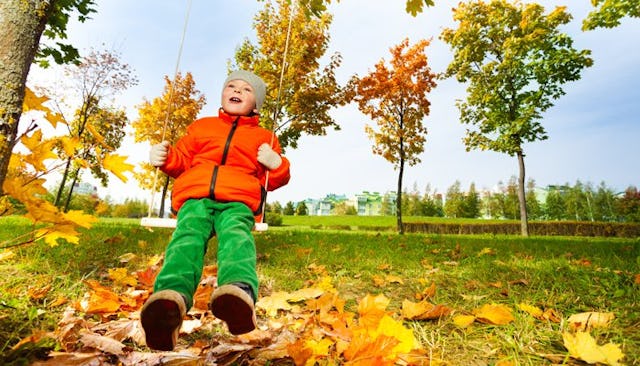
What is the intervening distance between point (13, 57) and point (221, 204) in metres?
A: 1.16

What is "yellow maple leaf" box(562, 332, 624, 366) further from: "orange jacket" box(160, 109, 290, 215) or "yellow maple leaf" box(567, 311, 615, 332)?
"orange jacket" box(160, 109, 290, 215)

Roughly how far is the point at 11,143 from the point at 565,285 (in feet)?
11.0

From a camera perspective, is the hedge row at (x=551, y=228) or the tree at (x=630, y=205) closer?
the hedge row at (x=551, y=228)

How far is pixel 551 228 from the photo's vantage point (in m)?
25.2

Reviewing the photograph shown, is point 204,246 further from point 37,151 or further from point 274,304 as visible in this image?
point 37,151

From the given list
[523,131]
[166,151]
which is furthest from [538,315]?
[523,131]

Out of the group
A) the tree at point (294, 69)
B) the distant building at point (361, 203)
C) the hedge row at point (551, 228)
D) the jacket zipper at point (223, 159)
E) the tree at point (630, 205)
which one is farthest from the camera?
the distant building at point (361, 203)

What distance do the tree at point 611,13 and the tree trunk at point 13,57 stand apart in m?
8.84

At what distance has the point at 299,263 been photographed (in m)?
3.54

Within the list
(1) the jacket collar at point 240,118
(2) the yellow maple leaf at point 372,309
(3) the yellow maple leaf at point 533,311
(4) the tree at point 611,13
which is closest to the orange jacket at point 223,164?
(1) the jacket collar at point 240,118

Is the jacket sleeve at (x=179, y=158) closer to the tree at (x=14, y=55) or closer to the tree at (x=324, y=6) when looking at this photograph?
the tree at (x=14, y=55)

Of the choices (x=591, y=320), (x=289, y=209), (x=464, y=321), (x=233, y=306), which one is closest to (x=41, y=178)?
(x=233, y=306)

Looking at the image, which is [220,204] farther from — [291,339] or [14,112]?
[14,112]

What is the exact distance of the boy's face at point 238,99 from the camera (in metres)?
2.51
